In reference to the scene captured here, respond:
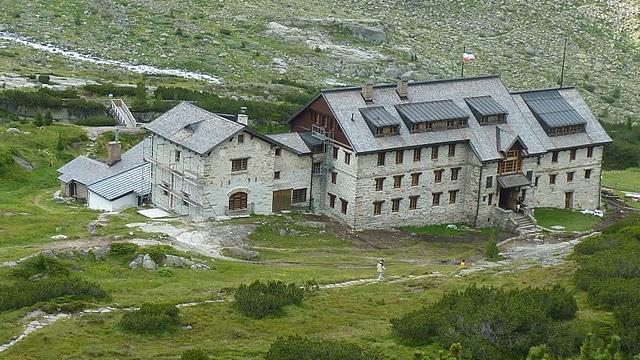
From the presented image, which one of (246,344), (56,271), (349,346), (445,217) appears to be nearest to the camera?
(349,346)

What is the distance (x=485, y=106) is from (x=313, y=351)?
45.1m

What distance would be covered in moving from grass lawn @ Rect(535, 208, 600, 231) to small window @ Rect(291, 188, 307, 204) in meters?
17.3

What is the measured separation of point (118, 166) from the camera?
8238 centimetres

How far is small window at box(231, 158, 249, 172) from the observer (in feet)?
241

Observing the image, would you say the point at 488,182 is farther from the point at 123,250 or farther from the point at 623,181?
the point at 123,250

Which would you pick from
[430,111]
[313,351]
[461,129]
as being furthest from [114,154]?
[313,351]

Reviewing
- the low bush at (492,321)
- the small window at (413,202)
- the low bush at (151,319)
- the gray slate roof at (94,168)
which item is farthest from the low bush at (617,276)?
the gray slate roof at (94,168)

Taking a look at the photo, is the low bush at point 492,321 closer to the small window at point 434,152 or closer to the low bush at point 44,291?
the low bush at point 44,291

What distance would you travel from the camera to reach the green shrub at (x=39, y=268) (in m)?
52.7

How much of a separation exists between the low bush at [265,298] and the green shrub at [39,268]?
9.28 metres

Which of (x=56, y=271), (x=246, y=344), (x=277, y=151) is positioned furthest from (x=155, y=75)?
(x=246, y=344)

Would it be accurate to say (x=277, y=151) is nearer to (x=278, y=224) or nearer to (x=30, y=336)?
(x=278, y=224)

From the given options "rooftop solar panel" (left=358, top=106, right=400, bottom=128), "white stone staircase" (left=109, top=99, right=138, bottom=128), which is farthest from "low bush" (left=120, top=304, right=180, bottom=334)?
"white stone staircase" (left=109, top=99, right=138, bottom=128)

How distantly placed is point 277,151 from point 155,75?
6378cm
